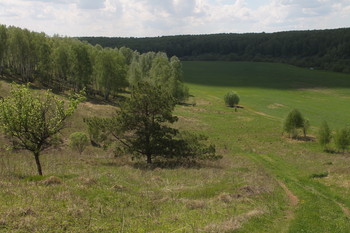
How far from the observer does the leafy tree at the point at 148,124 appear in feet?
105

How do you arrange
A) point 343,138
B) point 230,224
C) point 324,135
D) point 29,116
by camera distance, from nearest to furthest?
point 230,224
point 29,116
point 343,138
point 324,135

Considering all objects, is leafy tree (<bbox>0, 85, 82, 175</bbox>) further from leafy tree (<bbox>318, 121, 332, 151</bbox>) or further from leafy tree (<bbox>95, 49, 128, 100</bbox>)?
leafy tree (<bbox>95, 49, 128, 100</bbox>)

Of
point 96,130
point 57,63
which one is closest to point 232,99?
point 57,63

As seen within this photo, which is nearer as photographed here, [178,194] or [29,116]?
[178,194]

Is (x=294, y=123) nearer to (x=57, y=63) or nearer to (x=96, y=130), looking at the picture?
(x=96, y=130)

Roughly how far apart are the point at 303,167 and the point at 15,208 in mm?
30918

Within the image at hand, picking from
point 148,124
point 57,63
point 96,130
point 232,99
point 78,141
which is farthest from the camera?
point 232,99

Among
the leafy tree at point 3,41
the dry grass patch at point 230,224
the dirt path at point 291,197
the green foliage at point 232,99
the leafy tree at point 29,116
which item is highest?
the leafy tree at point 3,41

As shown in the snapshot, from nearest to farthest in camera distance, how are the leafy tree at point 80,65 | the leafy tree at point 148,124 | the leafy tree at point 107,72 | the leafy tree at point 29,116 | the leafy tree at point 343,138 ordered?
the leafy tree at point 29,116, the leafy tree at point 148,124, the leafy tree at point 343,138, the leafy tree at point 80,65, the leafy tree at point 107,72

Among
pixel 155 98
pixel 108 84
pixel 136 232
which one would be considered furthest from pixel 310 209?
pixel 108 84

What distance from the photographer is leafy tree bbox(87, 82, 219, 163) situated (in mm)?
31938

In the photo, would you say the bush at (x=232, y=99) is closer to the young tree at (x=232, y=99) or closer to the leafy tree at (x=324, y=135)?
the young tree at (x=232, y=99)

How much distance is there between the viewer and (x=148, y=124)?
32.8m

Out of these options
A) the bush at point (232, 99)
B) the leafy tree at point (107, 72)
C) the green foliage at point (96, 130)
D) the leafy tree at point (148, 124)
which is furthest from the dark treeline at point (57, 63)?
the leafy tree at point (148, 124)
